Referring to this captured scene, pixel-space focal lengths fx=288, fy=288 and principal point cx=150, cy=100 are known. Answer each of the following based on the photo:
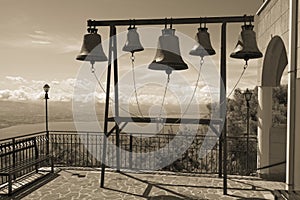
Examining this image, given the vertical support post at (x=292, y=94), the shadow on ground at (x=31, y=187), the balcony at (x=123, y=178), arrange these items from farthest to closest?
1. the balcony at (x=123, y=178)
2. the shadow on ground at (x=31, y=187)
3. the vertical support post at (x=292, y=94)

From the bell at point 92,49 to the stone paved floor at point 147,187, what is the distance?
2.82 metres

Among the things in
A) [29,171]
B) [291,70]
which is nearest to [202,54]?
[291,70]

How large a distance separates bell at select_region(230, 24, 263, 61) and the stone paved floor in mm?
2854

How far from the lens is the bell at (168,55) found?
541cm

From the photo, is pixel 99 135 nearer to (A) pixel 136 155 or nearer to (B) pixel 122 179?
(A) pixel 136 155

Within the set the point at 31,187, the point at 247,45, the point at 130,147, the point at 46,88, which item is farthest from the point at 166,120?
the point at 46,88

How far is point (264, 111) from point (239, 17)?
2.70m

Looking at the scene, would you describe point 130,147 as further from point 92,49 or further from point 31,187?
point 92,49

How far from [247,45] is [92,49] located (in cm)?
317

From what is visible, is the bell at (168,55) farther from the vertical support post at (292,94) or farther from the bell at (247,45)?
the vertical support post at (292,94)

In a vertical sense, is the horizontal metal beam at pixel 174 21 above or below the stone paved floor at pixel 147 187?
above

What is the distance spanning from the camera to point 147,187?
6.41 meters

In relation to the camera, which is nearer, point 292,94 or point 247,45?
point 292,94

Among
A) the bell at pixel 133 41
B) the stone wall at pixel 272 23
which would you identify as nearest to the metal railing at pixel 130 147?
the bell at pixel 133 41
